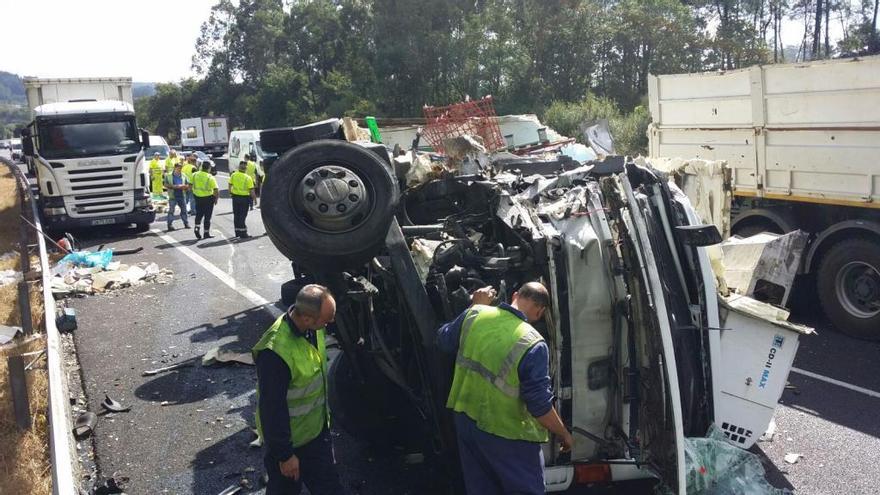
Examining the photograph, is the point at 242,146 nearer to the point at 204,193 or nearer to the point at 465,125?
the point at 204,193

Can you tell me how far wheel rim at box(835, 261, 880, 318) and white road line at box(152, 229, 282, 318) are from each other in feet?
19.5

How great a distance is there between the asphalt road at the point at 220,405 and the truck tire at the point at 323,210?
148 centimetres

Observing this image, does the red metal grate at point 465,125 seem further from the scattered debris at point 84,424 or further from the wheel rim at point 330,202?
the scattered debris at point 84,424

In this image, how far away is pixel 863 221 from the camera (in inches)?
303

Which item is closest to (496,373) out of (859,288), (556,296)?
(556,296)

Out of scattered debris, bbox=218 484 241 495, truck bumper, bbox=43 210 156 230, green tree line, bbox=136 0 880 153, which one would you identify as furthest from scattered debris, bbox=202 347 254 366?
green tree line, bbox=136 0 880 153

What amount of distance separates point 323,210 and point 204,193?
10.4 meters

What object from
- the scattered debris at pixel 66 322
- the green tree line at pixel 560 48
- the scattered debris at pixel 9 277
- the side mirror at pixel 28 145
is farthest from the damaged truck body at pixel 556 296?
the green tree line at pixel 560 48

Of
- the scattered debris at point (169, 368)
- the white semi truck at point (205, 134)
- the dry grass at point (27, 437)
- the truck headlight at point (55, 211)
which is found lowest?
the scattered debris at point (169, 368)

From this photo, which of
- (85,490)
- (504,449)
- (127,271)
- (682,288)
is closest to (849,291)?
(682,288)

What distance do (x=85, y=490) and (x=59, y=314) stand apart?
409cm

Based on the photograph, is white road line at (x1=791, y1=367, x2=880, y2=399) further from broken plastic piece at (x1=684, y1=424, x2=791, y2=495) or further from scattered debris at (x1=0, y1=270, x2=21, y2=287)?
scattered debris at (x1=0, y1=270, x2=21, y2=287)

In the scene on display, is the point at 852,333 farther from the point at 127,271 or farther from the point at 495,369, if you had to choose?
the point at 127,271

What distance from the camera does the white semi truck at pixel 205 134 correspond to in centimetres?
4662
